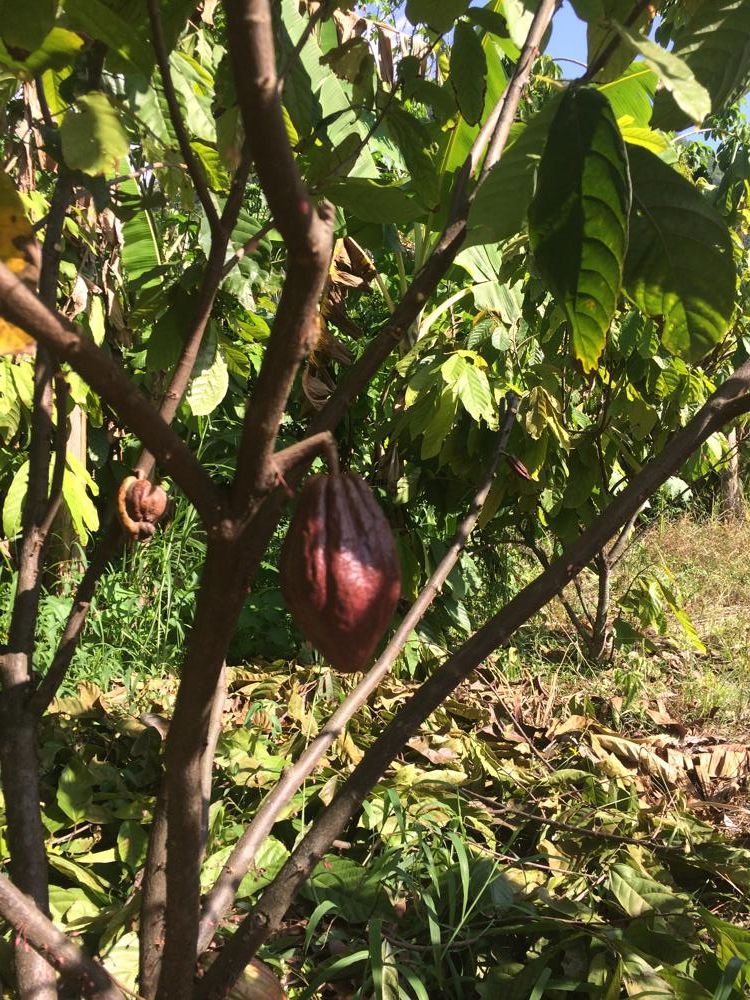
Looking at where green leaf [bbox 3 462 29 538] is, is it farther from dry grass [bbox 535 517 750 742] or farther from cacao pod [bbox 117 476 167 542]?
dry grass [bbox 535 517 750 742]

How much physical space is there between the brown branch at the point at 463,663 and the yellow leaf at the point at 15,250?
1.83 ft

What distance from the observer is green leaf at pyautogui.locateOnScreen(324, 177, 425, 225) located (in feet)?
2.86

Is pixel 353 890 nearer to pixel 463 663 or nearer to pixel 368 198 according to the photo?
pixel 463 663

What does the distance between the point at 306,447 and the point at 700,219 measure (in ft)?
0.94

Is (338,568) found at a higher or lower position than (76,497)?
lower

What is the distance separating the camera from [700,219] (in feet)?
1.79

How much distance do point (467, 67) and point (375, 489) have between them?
2438 mm

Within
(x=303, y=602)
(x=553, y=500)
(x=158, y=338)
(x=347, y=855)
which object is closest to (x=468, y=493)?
(x=553, y=500)

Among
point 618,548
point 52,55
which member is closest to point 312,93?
point 52,55

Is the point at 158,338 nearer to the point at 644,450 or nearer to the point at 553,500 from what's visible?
the point at 553,500

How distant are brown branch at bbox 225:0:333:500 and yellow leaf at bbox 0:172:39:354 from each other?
15 centimetres

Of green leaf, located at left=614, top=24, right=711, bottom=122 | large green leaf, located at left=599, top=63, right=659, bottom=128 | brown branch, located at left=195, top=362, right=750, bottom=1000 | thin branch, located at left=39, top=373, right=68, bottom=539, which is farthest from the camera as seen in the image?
large green leaf, located at left=599, top=63, right=659, bottom=128

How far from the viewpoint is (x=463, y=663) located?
0.98 metres

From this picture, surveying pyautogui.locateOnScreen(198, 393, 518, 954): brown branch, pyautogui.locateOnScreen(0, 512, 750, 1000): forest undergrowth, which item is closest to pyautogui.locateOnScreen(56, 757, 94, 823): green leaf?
pyautogui.locateOnScreen(0, 512, 750, 1000): forest undergrowth
